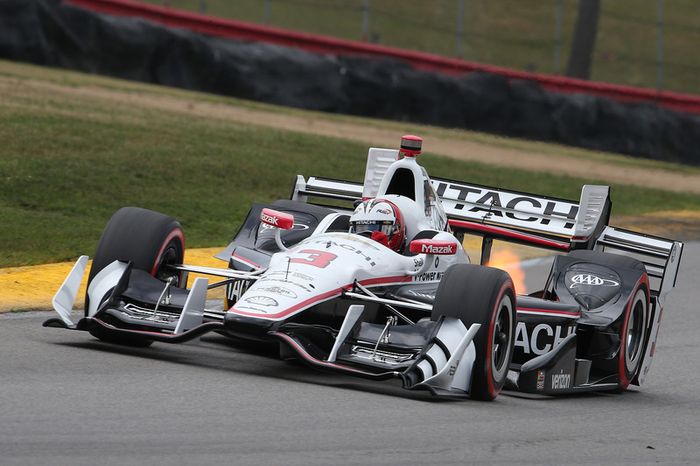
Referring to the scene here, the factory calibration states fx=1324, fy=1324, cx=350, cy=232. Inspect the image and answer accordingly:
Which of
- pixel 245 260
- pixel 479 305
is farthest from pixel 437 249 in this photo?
pixel 245 260

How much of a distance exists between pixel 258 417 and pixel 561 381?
276cm

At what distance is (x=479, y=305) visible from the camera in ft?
24.7

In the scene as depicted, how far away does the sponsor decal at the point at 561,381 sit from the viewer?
27.8ft

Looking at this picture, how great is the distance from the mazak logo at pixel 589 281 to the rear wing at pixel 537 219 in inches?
22.3

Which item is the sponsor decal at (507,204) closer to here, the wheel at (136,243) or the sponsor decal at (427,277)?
the sponsor decal at (427,277)

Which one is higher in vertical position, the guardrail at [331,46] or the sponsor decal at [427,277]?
the guardrail at [331,46]

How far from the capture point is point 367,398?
285 inches

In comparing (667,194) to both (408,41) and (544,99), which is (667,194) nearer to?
(544,99)

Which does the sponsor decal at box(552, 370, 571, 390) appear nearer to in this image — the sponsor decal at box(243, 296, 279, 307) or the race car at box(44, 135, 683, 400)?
the race car at box(44, 135, 683, 400)

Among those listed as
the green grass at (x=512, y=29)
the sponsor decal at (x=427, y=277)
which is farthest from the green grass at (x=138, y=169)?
the green grass at (x=512, y=29)

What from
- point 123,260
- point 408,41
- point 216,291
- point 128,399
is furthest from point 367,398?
point 408,41

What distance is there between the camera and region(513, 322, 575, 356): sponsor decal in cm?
855

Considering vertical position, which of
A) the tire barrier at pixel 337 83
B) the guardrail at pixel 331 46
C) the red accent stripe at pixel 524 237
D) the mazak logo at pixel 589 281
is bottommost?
the mazak logo at pixel 589 281

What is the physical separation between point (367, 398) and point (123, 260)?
2014 mm
